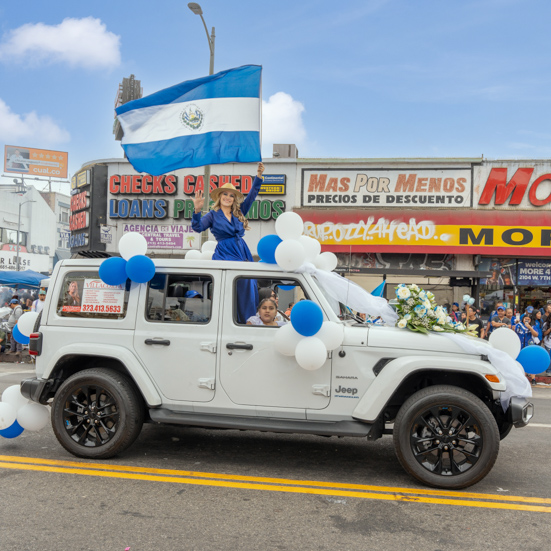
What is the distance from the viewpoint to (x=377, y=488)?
434 centimetres

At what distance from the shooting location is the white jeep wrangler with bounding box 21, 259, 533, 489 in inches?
170

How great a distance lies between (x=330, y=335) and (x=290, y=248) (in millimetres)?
825

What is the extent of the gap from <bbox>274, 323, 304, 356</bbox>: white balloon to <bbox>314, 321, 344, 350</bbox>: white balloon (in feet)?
0.54

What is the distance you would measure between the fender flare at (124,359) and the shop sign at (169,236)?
52.7 ft

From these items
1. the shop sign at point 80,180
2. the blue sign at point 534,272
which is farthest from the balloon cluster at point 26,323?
the shop sign at point 80,180

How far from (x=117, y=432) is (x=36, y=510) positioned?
1.06 m

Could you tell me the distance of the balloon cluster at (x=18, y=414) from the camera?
5.25 metres

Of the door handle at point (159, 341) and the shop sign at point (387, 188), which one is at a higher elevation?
the shop sign at point (387, 188)

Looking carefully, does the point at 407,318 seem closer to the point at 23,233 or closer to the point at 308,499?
the point at 308,499

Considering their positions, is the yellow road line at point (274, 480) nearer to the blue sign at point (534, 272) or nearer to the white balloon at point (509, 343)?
the white balloon at point (509, 343)

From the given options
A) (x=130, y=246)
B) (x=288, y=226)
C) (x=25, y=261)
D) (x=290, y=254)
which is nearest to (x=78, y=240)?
(x=130, y=246)

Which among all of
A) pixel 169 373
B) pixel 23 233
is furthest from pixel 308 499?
pixel 23 233

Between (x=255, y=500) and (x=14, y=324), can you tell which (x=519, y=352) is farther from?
(x=14, y=324)

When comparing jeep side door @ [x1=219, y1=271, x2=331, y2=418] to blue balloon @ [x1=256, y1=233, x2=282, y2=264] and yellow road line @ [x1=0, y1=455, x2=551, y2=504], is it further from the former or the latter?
yellow road line @ [x1=0, y1=455, x2=551, y2=504]
